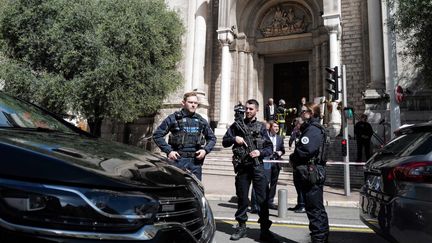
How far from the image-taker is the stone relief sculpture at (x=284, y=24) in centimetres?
1897

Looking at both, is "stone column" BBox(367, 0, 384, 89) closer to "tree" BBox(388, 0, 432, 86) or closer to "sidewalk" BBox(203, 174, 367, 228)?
"tree" BBox(388, 0, 432, 86)

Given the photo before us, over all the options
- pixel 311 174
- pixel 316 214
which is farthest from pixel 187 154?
pixel 316 214

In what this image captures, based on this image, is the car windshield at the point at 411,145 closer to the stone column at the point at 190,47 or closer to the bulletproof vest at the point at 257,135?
the bulletproof vest at the point at 257,135

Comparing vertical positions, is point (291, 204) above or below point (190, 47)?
below

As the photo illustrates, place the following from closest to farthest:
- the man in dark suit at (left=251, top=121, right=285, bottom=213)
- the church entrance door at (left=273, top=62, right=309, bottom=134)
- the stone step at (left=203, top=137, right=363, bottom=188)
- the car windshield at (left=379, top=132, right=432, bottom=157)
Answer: the car windshield at (left=379, top=132, right=432, bottom=157), the man in dark suit at (left=251, top=121, right=285, bottom=213), the stone step at (left=203, top=137, right=363, bottom=188), the church entrance door at (left=273, top=62, right=309, bottom=134)

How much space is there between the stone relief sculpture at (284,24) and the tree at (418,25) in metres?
7.97

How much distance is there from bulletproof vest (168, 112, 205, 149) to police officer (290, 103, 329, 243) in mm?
1479

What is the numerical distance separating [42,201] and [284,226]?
494 cm

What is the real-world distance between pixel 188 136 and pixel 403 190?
2981mm

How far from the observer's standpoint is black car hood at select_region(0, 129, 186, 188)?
1.63 metres

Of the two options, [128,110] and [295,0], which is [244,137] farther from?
[295,0]

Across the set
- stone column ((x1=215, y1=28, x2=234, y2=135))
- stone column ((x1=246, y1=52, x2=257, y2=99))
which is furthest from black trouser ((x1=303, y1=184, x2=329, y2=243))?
stone column ((x1=246, y1=52, x2=257, y2=99))

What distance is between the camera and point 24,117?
2.92 m

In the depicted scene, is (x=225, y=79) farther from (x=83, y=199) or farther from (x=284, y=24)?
(x=83, y=199)
